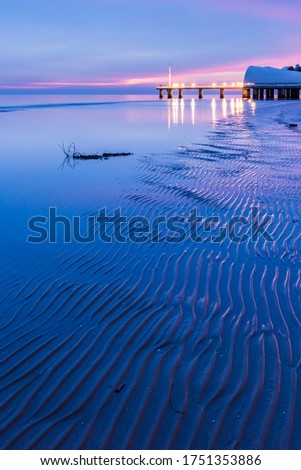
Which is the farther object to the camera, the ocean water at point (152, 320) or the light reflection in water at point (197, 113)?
the light reflection in water at point (197, 113)

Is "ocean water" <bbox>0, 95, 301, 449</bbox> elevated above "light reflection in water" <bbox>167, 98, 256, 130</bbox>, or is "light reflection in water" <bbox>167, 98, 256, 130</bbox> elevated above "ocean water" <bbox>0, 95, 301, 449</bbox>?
"light reflection in water" <bbox>167, 98, 256, 130</bbox>

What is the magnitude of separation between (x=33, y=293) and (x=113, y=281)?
109cm

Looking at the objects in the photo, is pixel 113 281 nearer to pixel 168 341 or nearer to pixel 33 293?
pixel 33 293

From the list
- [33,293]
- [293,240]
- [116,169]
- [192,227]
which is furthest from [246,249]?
[116,169]

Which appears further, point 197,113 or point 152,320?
point 197,113

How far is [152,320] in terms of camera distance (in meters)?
4.84

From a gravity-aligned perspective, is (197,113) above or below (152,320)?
above

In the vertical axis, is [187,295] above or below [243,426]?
above

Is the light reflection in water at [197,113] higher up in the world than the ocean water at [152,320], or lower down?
higher up

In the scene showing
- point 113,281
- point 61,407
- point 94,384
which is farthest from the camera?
point 113,281

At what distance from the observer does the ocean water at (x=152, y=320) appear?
338cm

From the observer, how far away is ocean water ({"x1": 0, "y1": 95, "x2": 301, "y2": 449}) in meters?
3.38

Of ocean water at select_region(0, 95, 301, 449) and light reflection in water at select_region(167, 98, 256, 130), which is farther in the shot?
light reflection in water at select_region(167, 98, 256, 130)

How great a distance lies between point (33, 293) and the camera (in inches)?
220
